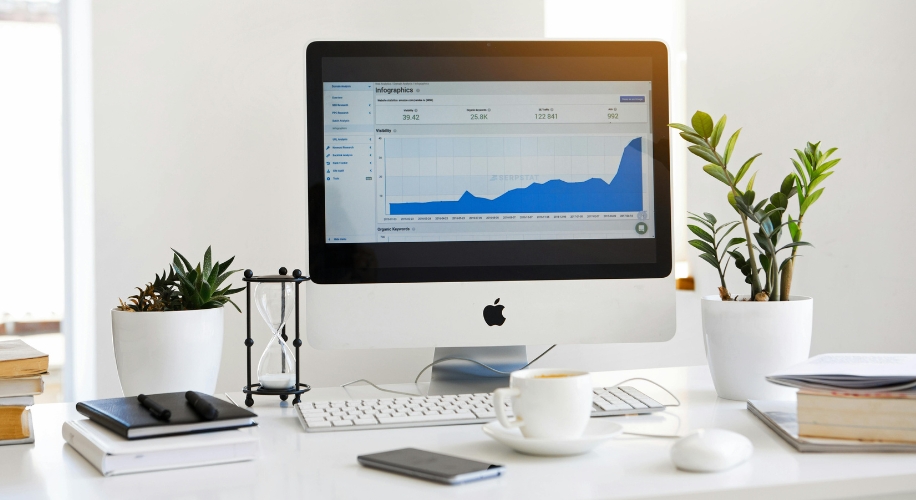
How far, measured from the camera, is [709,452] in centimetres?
71

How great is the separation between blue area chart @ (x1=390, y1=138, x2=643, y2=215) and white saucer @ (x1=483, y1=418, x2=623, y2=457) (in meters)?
0.46

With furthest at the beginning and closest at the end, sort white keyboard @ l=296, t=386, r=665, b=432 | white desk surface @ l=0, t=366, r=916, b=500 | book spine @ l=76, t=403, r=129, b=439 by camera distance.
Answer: white keyboard @ l=296, t=386, r=665, b=432, book spine @ l=76, t=403, r=129, b=439, white desk surface @ l=0, t=366, r=916, b=500

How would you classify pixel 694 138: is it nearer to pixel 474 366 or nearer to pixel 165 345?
pixel 474 366

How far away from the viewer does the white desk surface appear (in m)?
0.66

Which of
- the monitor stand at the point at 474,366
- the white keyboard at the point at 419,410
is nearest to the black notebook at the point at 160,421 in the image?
the white keyboard at the point at 419,410

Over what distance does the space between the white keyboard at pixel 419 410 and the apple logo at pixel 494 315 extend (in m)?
0.18

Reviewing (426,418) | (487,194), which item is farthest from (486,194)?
(426,418)

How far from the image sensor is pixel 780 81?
173 centimetres

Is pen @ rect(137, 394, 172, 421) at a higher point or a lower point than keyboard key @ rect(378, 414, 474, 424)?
higher

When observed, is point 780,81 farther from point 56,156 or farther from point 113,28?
point 56,156

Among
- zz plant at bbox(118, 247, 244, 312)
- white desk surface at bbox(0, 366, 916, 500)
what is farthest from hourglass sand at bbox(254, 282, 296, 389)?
white desk surface at bbox(0, 366, 916, 500)

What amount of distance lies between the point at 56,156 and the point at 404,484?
90.7 inches

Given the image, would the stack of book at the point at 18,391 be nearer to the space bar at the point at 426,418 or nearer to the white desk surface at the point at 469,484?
the white desk surface at the point at 469,484

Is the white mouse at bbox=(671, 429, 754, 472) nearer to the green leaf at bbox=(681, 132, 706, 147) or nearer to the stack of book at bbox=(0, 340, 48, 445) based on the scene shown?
the green leaf at bbox=(681, 132, 706, 147)
